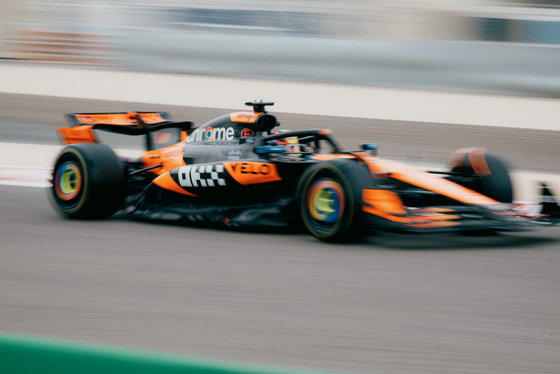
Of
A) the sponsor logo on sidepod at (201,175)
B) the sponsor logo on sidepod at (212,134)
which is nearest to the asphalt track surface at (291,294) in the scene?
the sponsor logo on sidepod at (201,175)

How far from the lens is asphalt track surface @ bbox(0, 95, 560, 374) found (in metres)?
3.44

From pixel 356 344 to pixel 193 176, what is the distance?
331 cm

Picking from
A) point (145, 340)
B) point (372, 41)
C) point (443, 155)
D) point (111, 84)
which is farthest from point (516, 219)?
point (111, 84)

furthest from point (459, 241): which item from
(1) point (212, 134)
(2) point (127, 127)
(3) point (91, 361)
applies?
(3) point (91, 361)

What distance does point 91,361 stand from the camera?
5.95 ft

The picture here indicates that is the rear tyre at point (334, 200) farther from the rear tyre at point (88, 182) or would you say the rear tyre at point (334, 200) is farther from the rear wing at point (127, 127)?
the rear wing at point (127, 127)

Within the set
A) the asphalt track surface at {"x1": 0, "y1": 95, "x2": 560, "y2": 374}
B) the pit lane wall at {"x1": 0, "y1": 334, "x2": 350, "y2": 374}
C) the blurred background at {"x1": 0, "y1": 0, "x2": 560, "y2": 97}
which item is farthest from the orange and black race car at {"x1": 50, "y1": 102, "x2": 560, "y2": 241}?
the blurred background at {"x1": 0, "y1": 0, "x2": 560, "y2": 97}

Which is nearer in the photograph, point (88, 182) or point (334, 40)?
point (88, 182)

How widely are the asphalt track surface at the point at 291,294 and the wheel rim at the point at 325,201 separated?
205 millimetres

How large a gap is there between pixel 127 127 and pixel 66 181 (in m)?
0.80

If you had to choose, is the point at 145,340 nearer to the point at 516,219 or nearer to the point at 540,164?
the point at 516,219

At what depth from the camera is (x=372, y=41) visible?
1463 cm

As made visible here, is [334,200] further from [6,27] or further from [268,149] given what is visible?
[6,27]

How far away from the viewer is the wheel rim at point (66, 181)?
6.96 metres
